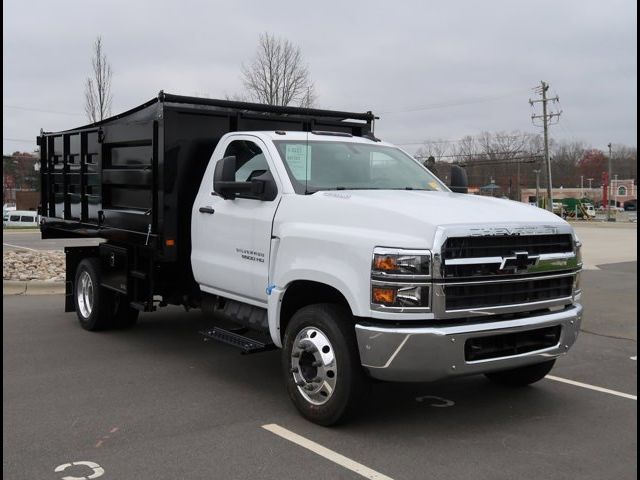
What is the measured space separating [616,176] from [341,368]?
129 m

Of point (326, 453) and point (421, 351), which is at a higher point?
point (421, 351)

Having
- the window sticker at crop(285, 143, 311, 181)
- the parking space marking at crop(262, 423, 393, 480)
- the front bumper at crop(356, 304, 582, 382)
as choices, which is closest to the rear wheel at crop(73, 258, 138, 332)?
the window sticker at crop(285, 143, 311, 181)

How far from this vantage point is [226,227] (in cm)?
587

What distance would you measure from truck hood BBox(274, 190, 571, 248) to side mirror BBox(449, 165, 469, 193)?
1.04 m

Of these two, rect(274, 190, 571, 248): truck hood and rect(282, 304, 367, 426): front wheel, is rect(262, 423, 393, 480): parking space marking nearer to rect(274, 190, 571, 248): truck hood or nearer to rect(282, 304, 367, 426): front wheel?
rect(282, 304, 367, 426): front wheel

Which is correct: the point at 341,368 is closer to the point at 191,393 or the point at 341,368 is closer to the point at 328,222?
the point at 328,222

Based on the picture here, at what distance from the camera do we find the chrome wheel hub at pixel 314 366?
4676mm

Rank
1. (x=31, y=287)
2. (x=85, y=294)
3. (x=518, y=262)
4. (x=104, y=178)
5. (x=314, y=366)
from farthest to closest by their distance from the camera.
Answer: (x=31, y=287) → (x=85, y=294) → (x=104, y=178) → (x=314, y=366) → (x=518, y=262)

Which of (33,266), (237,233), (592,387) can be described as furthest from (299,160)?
(33,266)

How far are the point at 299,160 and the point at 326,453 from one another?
8.27ft

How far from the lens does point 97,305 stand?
8.02 metres

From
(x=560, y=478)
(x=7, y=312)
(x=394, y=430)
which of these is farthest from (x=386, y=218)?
(x=7, y=312)

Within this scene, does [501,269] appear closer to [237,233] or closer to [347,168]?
[347,168]

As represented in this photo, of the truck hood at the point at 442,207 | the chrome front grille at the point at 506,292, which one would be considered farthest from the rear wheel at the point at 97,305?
the chrome front grille at the point at 506,292
